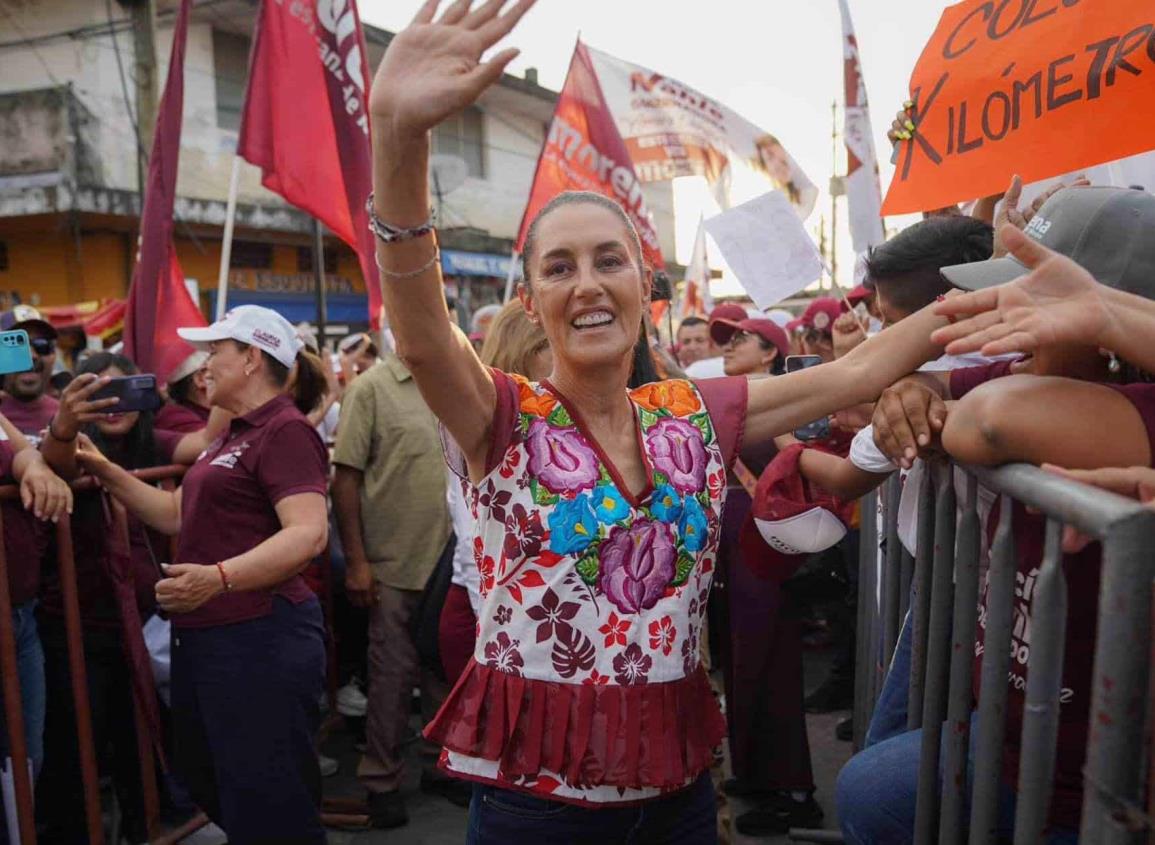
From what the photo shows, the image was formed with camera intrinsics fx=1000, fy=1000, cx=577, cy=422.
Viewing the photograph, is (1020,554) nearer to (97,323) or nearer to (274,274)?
(97,323)

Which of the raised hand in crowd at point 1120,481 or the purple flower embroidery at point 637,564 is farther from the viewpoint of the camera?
the purple flower embroidery at point 637,564

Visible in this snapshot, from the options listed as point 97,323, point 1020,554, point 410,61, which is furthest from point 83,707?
point 97,323

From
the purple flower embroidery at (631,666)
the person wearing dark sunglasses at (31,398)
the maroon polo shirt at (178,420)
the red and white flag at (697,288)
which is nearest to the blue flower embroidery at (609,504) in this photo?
the purple flower embroidery at (631,666)

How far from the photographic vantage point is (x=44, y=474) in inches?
135

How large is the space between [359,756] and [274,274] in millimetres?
15489

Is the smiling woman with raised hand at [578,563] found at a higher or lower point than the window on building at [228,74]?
lower

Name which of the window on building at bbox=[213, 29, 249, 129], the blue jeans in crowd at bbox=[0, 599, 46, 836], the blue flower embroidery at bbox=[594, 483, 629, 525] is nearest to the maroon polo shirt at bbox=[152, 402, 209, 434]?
the blue jeans in crowd at bbox=[0, 599, 46, 836]

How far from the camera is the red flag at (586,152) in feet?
23.8

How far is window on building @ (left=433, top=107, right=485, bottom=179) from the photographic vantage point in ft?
74.6

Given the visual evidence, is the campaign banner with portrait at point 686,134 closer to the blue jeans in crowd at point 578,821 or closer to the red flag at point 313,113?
the red flag at point 313,113

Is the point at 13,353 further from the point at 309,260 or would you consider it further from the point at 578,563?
the point at 309,260

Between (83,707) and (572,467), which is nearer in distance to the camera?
(572,467)

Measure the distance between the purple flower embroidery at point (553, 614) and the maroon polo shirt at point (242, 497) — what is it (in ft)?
5.58

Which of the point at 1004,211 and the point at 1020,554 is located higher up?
the point at 1004,211
